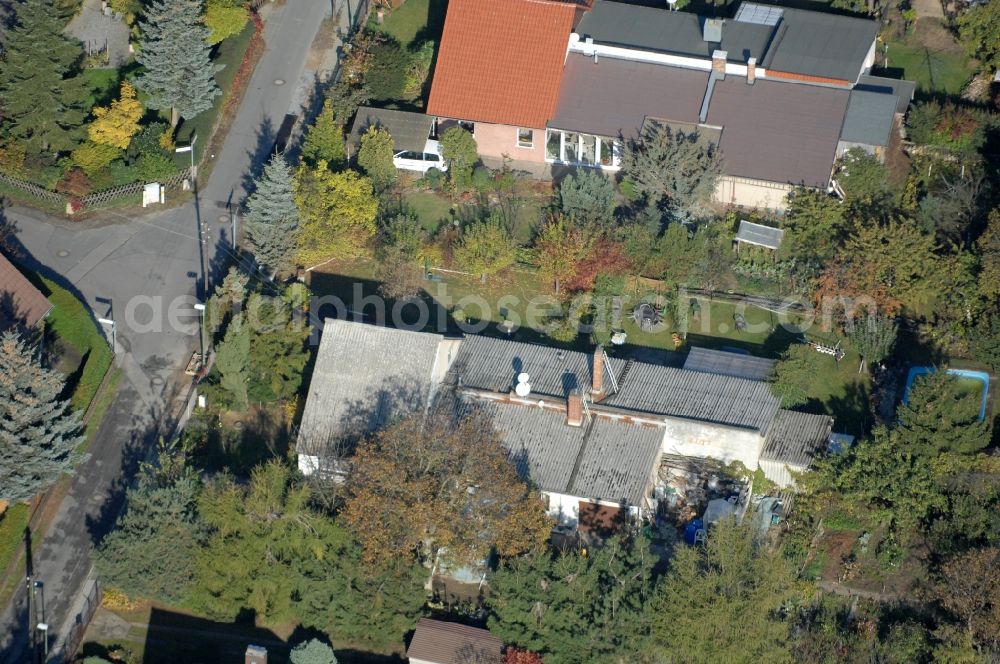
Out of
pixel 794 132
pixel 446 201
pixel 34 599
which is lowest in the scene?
pixel 34 599

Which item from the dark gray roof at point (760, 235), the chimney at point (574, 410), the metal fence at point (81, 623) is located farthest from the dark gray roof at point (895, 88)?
the metal fence at point (81, 623)

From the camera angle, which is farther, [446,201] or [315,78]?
[315,78]

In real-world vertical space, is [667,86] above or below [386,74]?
above

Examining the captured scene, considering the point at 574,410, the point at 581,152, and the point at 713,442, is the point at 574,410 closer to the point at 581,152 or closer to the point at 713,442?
the point at 713,442

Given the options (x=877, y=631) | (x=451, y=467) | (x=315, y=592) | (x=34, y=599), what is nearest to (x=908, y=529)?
(x=877, y=631)

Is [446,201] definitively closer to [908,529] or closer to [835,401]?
[835,401]

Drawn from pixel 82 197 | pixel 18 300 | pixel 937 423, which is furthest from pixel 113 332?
pixel 937 423

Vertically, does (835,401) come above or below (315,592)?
above

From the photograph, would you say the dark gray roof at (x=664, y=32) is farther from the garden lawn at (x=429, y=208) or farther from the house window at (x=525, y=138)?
the garden lawn at (x=429, y=208)
